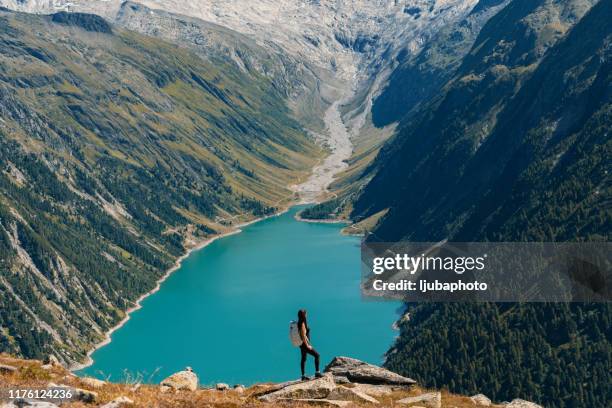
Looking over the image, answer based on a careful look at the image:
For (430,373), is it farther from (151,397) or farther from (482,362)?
(151,397)

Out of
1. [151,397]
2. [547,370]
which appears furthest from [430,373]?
[151,397]

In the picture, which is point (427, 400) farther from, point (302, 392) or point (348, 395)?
point (302, 392)

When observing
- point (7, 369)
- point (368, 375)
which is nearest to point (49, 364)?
point (7, 369)

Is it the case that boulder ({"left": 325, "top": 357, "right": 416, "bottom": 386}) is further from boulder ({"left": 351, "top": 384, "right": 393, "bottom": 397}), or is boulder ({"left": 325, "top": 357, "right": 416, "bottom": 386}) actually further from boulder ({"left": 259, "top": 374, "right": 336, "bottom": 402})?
boulder ({"left": 259, "top": 374, "right": 336, "bottom": 402})

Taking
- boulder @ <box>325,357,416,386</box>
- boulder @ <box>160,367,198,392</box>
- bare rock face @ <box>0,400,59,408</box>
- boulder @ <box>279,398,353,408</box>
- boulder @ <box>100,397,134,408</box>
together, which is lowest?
bare rock face @ <box>0,400,59,408</box>

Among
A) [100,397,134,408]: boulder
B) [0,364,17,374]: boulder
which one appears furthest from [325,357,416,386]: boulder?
[0,364,17,374]: boulder
